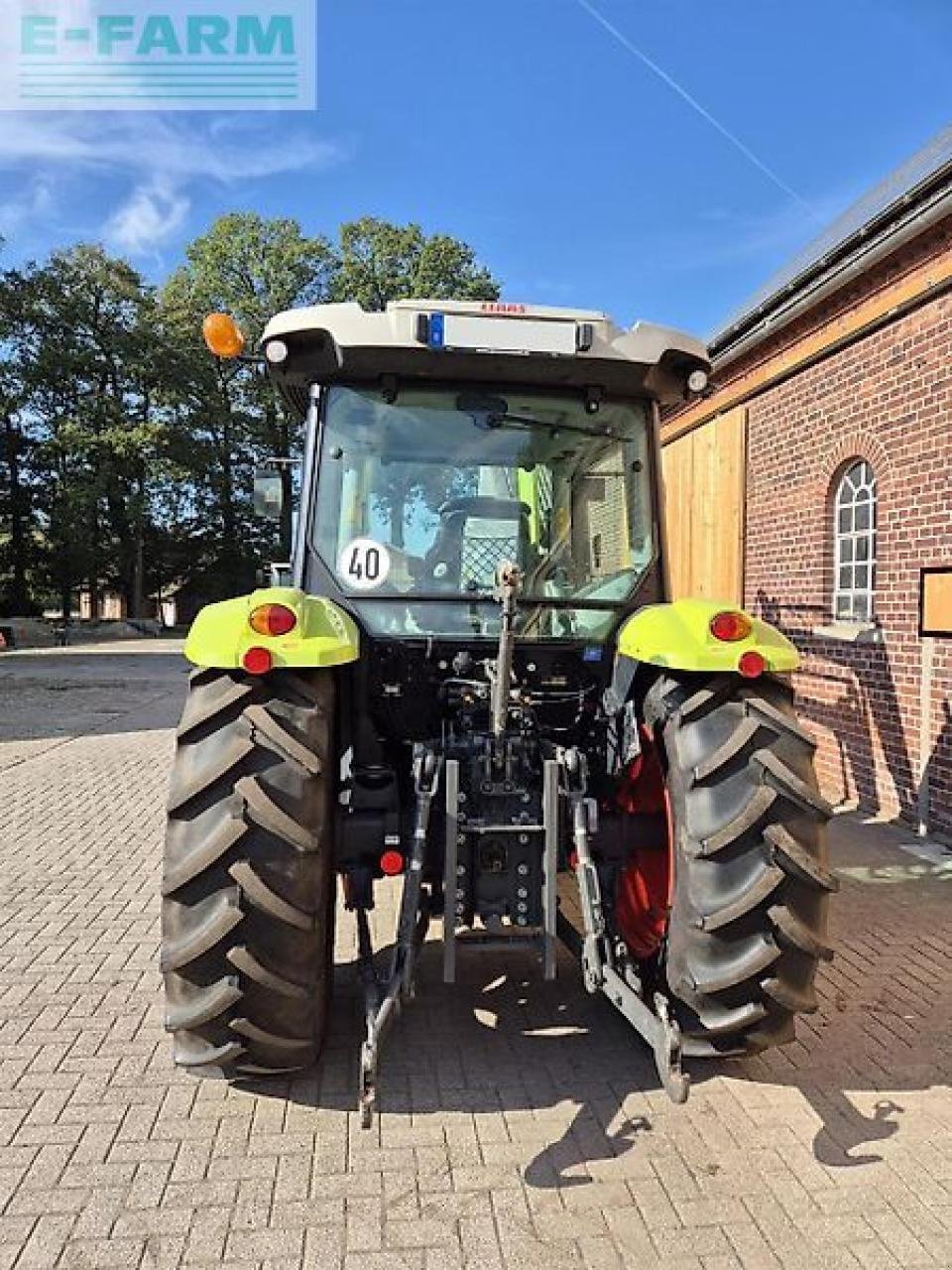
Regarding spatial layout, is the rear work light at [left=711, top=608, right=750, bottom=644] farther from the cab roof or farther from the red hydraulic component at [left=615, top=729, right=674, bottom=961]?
the cab roof

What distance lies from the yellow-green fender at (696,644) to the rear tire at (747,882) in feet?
0.57

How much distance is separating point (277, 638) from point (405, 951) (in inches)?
40.2

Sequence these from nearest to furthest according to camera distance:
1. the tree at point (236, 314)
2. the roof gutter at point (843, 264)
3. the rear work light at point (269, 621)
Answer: the rear work light at point (269, 621)
the roof gutter at point (843, 264)
the tree at point (236, 314)

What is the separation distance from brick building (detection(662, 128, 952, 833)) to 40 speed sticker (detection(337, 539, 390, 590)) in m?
3.50

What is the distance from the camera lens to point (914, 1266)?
7.89ft

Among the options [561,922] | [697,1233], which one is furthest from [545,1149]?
[561,922]

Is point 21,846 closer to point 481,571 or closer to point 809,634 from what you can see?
point 481,571

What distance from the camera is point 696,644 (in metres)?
3.14

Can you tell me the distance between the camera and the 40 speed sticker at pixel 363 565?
366cm

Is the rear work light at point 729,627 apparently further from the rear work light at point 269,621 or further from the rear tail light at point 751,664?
the rear work light at point 269,621

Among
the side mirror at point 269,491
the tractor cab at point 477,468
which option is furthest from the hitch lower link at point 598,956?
the side mirror at point 269,491

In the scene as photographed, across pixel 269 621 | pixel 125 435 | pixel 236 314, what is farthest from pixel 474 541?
pixel 236 314

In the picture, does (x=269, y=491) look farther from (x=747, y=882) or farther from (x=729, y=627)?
(x=747, y=882)

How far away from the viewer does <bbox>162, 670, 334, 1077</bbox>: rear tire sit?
113 inches
